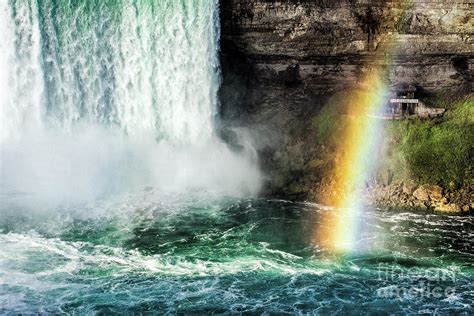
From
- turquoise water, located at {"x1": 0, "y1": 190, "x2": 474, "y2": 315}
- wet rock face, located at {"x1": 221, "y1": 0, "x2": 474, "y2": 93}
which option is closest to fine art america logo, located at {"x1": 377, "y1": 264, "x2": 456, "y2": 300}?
turquoise water, located at {"x1": 0, "y1": 190, "x2": 474, "y2": 315}

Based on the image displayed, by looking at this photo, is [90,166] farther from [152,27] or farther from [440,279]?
[440,279]

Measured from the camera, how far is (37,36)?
30047 millimetres

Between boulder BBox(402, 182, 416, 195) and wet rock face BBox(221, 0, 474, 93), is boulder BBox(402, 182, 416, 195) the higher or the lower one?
the lower one

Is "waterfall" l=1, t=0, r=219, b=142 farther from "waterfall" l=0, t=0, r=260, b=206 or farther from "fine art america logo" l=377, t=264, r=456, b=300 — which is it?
"fine art america logo" l=377, t=264, r=456, b=300

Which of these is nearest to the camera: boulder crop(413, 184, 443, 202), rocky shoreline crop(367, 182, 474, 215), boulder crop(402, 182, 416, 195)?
rocky shoreline crop(367, 182, 474, 215)

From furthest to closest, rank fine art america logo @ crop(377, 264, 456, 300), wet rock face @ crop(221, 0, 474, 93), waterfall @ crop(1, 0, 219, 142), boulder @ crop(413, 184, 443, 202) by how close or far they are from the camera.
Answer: wet rock face @ crop(221, 0, 474, 93) → waterfall @ crop(1, 0, 219, 142) → boulder @ crop(413, 184, 443, 202) → fine art america logo @ crop(377, 264, 456, 300)

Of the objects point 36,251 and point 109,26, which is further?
point 109,26

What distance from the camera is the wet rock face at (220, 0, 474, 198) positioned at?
30.5 meters

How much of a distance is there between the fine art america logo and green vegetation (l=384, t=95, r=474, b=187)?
6.76m

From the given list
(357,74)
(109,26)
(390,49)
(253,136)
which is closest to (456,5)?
(390,49)

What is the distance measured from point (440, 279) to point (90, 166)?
16633 mm

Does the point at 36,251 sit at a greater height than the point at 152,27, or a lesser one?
lesser

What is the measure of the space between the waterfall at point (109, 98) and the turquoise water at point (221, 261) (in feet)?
7.03

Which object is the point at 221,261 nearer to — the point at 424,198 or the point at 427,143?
the point at 424,198
